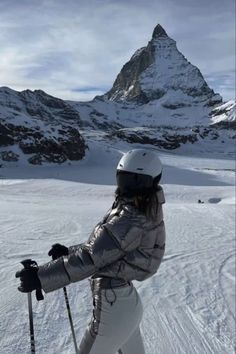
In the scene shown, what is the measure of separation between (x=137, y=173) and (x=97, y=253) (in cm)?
55

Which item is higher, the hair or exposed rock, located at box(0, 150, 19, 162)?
the hair

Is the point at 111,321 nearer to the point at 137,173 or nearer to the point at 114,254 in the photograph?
the point at 114,254

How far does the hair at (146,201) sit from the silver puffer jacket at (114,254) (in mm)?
32

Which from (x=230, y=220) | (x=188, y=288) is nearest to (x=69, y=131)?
(x=230, y=220)

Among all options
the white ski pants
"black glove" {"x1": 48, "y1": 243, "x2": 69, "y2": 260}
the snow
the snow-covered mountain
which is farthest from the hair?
the snow-covered mountain

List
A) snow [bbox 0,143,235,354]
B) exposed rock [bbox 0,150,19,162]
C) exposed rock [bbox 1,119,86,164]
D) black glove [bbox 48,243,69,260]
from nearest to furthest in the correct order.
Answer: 1. black glove [bbox 48,243,69,260]
2. snow [bbox 0,143,235,354]
3. exposed rock [bbox 0,150,19,162]
4. exposed rock [bbox 1,119,86,164]

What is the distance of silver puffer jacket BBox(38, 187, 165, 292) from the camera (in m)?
2.95

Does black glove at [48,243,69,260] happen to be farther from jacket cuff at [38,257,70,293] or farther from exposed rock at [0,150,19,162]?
exposed rock at [0,150,19,162]

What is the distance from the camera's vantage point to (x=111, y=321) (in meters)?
3.09

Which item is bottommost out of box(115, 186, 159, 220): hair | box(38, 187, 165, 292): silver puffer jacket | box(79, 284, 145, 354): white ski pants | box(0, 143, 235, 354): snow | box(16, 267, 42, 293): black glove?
box(0, 143, 235, 354): snow

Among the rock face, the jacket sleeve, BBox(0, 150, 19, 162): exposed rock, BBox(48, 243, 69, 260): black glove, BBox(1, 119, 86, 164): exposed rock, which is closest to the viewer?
the jacket sleeve

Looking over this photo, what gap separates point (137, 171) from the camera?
306 cm

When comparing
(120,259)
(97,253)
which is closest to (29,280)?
(97,253)

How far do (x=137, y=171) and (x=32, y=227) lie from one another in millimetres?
9198
